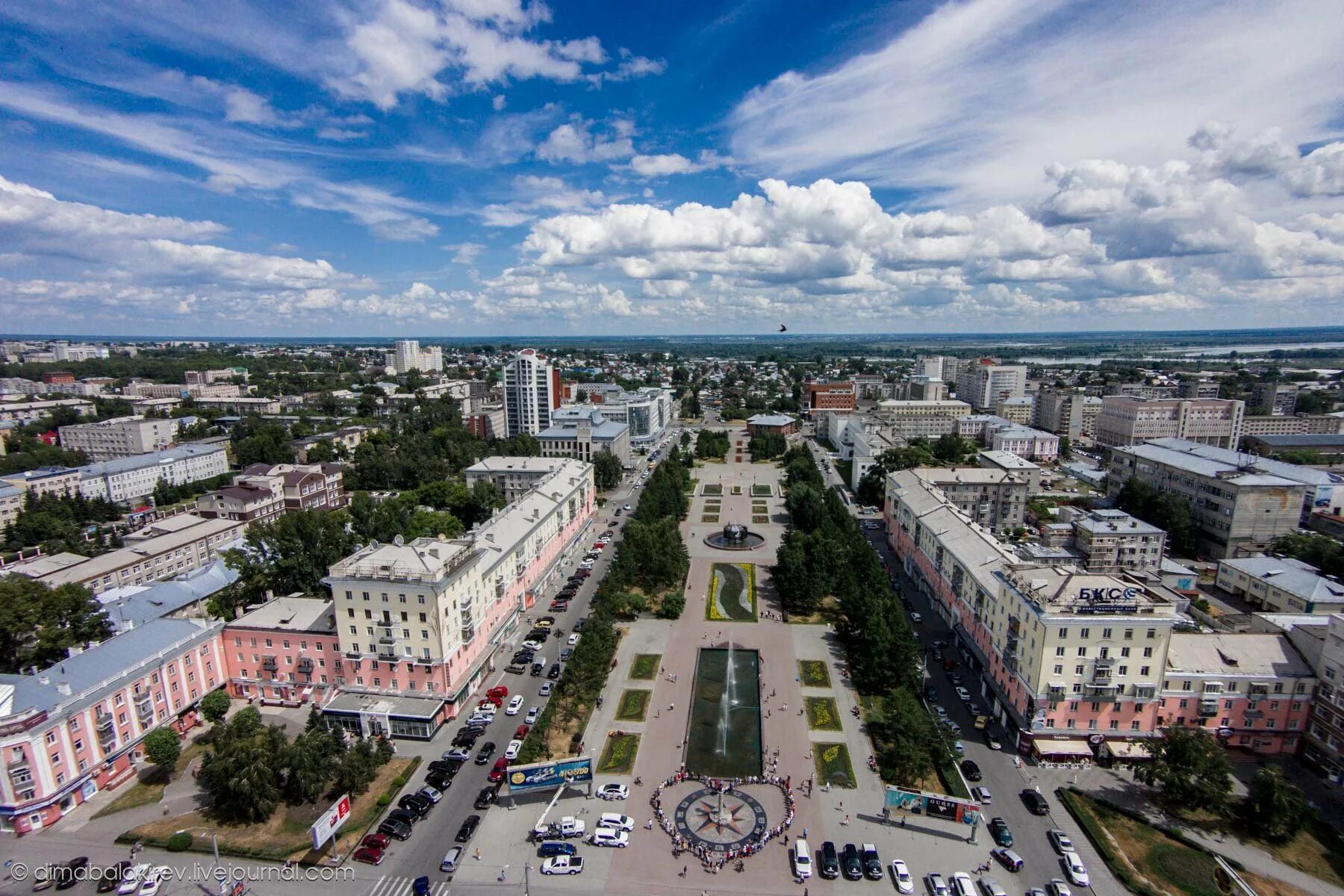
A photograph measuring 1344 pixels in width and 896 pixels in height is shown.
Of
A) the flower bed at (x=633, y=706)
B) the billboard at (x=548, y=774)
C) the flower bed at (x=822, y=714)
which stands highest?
the billboard at (x=548, y=774)

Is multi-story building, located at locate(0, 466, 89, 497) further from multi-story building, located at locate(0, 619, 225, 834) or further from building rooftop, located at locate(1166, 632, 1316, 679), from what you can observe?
building rooftop, located at locate(1166, 632, 1316, 679)

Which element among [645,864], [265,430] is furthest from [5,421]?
[645,864]

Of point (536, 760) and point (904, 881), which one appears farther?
point (536, 760)

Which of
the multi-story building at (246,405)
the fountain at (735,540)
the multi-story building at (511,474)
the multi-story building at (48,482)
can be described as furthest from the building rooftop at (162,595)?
the multi-story building at (246,405)

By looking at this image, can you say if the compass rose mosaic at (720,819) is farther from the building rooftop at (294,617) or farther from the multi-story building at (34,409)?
the multi-story building at (34,409)

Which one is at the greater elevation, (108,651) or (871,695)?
(108,651)

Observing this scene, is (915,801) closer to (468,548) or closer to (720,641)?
(720,641)
